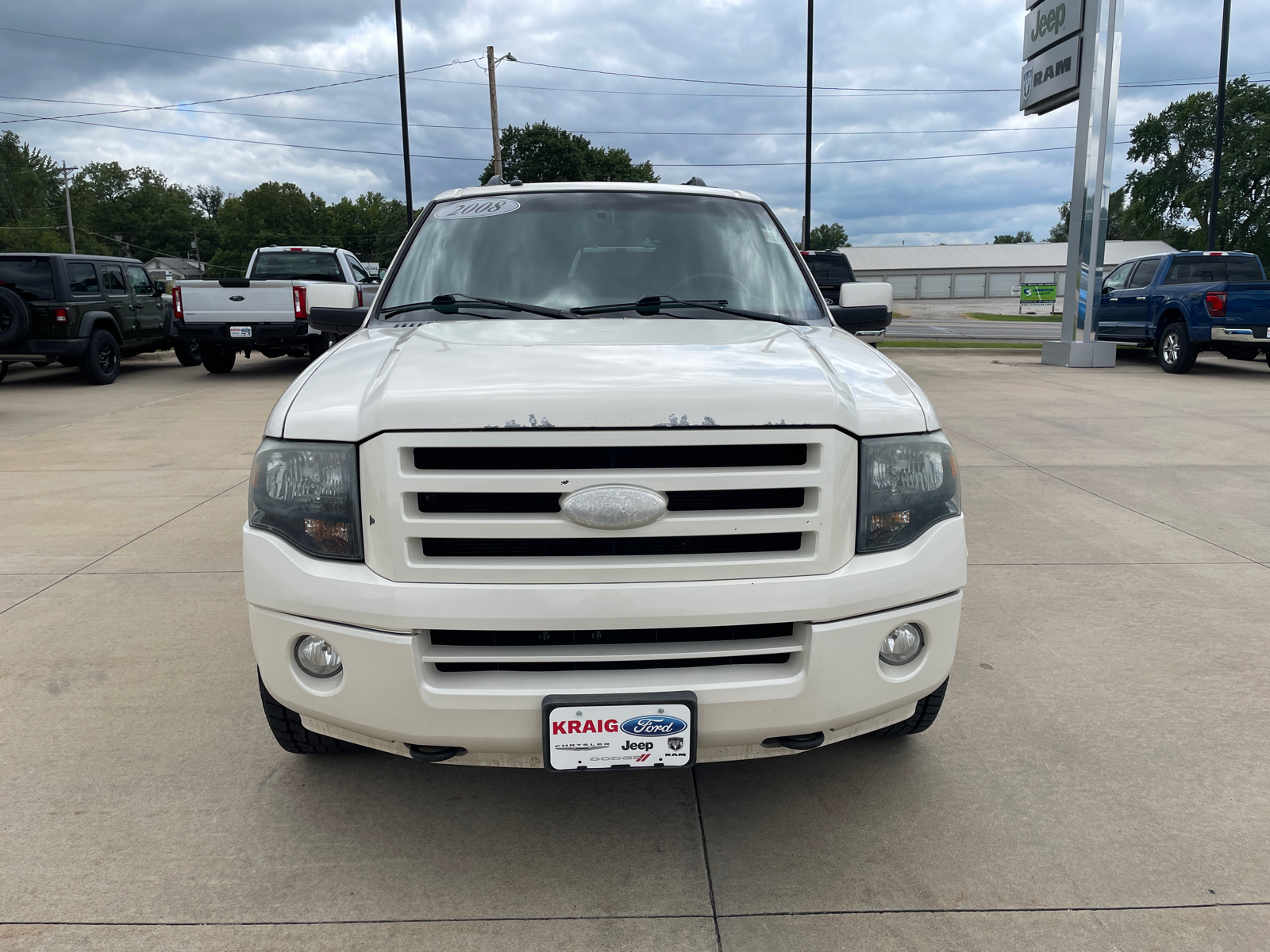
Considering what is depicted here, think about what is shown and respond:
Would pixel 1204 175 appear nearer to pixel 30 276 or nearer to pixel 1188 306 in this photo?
pixel 1188 306

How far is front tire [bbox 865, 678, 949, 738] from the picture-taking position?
2832 millimetres

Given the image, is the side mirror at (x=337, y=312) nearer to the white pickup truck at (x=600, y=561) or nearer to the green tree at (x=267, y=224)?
the white pickup truck at (x=600, y=561)

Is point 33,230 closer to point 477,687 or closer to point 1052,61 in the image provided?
point 1052,61

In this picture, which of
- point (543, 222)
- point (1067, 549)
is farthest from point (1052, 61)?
point (543, 222)

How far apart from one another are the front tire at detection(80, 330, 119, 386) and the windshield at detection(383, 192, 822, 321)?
11511mm

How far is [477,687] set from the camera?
7.20 ft

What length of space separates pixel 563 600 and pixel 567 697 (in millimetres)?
219

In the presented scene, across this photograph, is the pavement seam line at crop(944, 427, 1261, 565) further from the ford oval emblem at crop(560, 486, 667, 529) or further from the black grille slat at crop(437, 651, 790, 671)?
the ford oval emblem at crop(560, 486, 667, 529)

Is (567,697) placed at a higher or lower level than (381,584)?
lower

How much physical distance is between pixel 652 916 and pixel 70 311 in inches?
530

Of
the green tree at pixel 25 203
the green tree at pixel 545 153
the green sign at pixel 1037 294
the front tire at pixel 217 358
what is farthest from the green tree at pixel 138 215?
the front tire at pixel 217 358

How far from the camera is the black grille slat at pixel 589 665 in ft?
7.27

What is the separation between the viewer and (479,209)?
3.91 m

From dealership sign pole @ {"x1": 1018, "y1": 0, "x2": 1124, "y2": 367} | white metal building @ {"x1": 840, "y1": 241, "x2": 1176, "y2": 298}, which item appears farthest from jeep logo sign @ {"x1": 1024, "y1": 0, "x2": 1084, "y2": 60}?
white metal building @ {"x1": 840, "y1": 241, "x2": 1176, "y2": 298}
